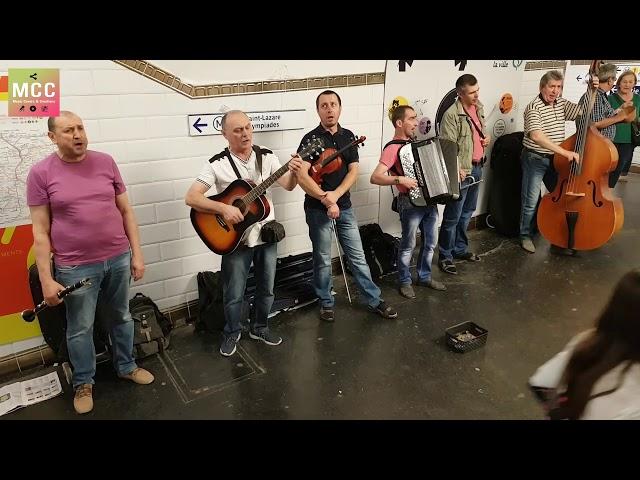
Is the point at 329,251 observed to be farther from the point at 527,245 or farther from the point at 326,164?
the point at 527,245

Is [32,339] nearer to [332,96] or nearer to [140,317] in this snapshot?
[140,317]

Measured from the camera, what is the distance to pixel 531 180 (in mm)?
5254

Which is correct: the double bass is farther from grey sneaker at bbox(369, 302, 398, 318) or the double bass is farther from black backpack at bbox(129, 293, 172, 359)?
black backpack at bbox(129, 293, 172, 359)

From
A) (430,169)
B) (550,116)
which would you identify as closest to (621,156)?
(550,116)

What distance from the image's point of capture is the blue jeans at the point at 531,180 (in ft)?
16.9

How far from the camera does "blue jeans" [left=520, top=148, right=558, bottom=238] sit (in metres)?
5.16

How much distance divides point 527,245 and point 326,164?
2.80m

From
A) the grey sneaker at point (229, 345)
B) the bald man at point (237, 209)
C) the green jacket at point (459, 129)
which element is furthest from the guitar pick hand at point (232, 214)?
the green jacket at point (459, 129)

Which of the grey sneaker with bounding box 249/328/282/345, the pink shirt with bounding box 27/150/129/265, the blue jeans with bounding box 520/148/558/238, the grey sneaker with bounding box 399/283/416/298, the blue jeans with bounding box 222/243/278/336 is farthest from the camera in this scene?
the blue jeans with bounding box 520/148/558/238

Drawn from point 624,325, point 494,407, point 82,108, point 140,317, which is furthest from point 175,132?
point 624,325

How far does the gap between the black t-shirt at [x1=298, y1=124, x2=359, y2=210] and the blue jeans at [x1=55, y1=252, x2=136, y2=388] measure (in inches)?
→ 56.6

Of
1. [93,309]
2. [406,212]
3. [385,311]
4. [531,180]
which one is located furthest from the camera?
[531,180]

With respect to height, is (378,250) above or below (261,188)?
below

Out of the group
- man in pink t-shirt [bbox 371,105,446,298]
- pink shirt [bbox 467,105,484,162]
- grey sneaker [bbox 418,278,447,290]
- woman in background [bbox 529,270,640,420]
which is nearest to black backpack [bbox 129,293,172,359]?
man in pink t-shirt [bbox 371,105,446,298]
